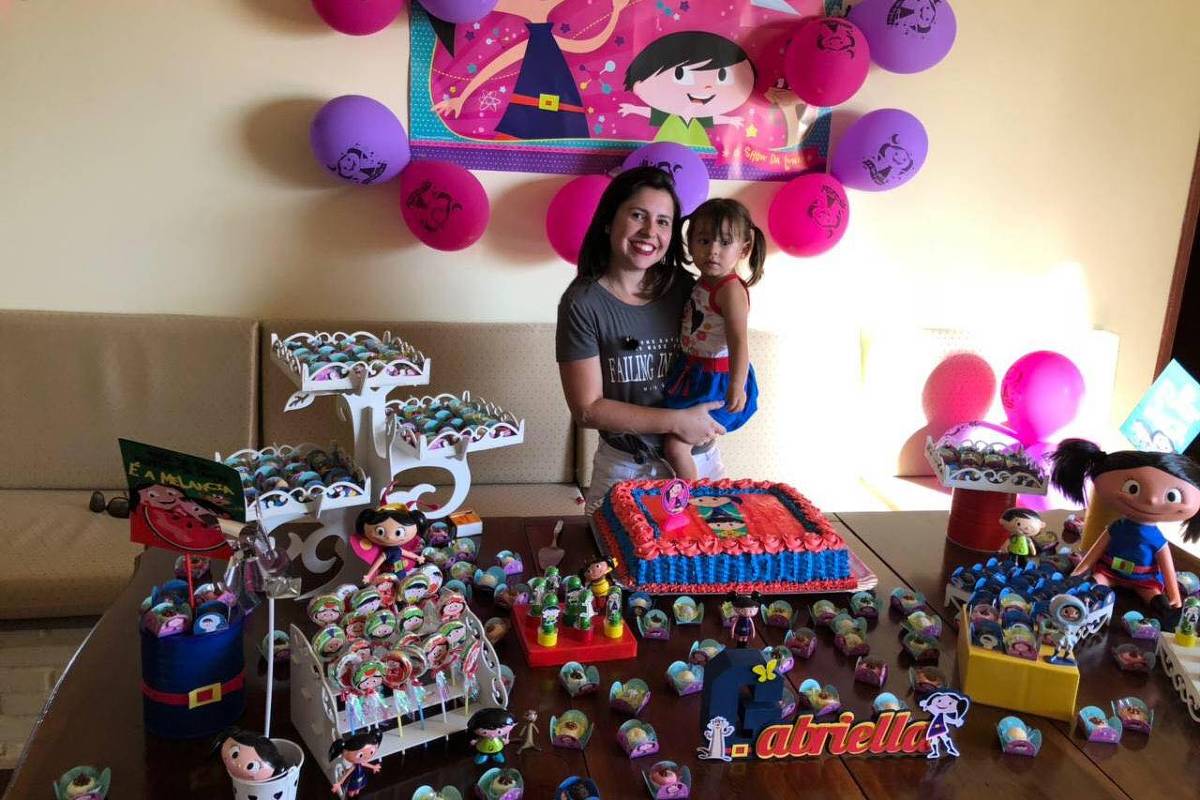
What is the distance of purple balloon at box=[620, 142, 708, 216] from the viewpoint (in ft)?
9.25

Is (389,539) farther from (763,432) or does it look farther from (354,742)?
(763,432)

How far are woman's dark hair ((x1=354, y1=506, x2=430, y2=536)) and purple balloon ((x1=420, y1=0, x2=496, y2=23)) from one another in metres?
1.70

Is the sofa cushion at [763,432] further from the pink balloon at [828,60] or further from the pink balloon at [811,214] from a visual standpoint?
the pink balloon at [828,60]

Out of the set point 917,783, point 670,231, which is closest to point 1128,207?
point 670,231

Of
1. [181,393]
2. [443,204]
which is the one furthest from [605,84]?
[181,393]

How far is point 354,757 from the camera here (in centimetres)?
110

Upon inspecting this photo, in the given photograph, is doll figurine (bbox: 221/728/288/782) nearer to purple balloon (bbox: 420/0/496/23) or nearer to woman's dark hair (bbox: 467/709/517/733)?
woman's dark hair (bbox: 467/709/517/733)

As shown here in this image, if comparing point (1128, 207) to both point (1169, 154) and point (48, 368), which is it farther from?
point (48, 368)

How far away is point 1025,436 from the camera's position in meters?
3.12

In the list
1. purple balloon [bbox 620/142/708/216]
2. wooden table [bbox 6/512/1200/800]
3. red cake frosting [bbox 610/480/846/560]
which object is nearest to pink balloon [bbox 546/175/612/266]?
purple balloon [bbox 620/142/708/216]

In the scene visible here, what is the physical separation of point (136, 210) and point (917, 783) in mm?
2596

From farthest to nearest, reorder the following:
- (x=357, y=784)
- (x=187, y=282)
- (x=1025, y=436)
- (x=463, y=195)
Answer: (x=1025, y=436)
(x=187, y=282)
(x=463, y=195)
(x=357, y=784)

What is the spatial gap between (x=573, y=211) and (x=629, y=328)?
83cm

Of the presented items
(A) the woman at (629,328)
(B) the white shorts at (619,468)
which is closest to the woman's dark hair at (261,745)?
(A) the woman at (629,328)
